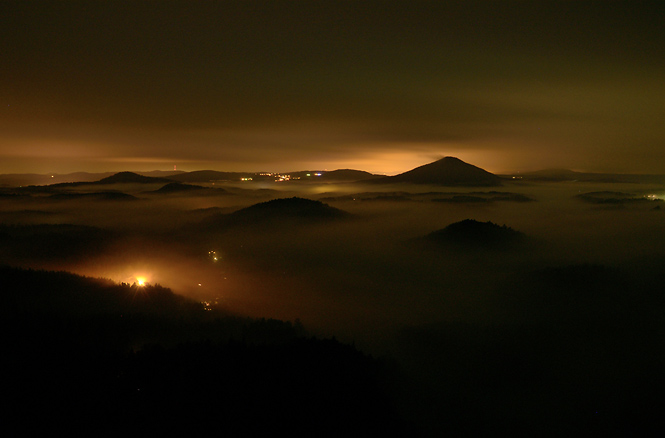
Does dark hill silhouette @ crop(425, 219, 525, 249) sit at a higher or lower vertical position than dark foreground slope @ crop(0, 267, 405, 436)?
lower

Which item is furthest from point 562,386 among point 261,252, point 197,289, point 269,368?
point 261,252

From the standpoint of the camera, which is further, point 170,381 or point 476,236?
point 476,236

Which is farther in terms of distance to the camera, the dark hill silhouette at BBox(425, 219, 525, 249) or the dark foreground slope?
the dark hill silhouette at BBox(425, 219, 525, 249)

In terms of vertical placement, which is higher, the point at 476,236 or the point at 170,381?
the point at 170,381

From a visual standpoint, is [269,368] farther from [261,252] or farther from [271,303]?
[261,252]

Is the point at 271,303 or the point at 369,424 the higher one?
the point at 369,424
